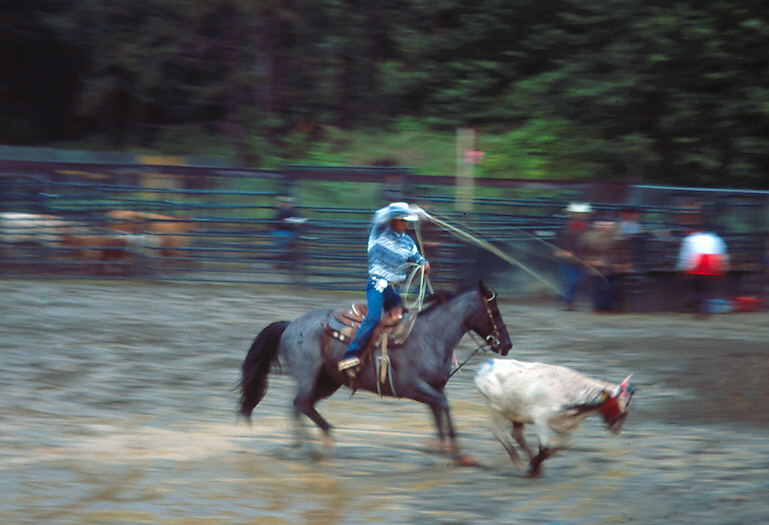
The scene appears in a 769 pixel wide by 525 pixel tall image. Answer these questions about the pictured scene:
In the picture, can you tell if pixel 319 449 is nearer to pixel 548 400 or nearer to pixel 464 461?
pixel 464 461

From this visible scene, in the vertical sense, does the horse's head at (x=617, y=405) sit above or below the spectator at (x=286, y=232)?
below

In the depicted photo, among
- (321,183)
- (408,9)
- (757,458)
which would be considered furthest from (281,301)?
(408,9)

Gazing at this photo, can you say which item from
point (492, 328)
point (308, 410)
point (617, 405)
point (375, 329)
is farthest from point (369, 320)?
point (617, 405)

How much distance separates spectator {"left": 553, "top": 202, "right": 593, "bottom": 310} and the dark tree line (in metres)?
6.40

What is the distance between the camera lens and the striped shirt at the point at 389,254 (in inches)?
277

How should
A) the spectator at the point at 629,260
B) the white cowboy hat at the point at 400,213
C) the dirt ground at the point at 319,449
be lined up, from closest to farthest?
the dirt ground at the point at 319,449 → the white cowboy hat at the point at 400,213 → the spectator at the point at 629,260

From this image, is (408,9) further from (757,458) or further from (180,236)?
(757,458)

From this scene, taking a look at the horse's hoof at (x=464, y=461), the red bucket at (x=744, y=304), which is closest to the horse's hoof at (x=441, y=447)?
the horse's hoof at (x=464, y=461)

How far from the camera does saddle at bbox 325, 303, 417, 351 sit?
707 cm

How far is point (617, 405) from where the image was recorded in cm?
633

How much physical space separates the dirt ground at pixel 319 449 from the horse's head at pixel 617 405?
1.30 ft

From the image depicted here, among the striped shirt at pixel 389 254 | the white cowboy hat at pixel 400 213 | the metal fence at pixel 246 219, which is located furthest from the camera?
the metal fence at pixel 246 219

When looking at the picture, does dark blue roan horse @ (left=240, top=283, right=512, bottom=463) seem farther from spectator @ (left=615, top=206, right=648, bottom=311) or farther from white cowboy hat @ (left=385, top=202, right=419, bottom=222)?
spectator @ (left=615, top=206, right=648, bottom=311)

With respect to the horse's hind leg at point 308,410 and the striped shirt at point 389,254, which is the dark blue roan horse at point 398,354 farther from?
the striped shirt at point 389,254
